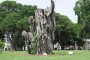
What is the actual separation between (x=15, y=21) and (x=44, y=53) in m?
39.4

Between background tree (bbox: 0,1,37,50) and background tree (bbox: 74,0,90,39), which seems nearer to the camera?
background tree (bbox: 74,0,90,39)

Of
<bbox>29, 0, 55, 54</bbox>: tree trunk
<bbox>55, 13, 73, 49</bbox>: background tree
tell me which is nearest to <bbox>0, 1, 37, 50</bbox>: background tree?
<bbox>55, 13, 73, 49</bbox>: background tree

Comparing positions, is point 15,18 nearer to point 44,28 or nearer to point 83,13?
point 83,13

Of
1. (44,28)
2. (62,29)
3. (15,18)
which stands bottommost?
(62,29)

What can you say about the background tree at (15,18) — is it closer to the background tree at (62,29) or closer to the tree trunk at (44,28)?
the background tree at (62,29)

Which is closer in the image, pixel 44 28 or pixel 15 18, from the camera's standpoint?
→ pixel 44 28

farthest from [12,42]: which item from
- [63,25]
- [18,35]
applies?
[63,25]

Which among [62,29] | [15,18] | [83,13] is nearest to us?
[83,13]

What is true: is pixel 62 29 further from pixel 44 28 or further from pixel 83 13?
pixel 44 28

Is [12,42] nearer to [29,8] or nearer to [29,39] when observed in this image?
[29,8]

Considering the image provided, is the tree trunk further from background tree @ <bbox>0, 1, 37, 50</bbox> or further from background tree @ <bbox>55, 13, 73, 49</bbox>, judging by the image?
background tree @ <bbox>55, 13, 73, 49</bbox>

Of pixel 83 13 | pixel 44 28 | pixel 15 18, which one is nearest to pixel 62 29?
pixel 15 18

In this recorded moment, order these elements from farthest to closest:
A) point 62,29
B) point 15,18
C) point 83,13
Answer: point 62,29, point 15,18, point 83,13

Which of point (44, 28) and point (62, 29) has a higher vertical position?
point (44, 28)
